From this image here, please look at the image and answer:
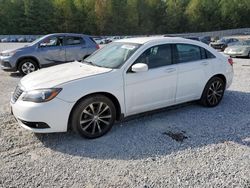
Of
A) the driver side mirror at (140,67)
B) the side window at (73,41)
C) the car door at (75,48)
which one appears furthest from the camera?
the side window at (73,41)

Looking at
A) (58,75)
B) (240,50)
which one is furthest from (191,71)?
(240,50)

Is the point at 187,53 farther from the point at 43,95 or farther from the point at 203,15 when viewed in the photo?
the point at 203,15

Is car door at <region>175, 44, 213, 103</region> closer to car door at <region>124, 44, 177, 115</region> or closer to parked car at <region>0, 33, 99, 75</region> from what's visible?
car door at <region>124, 44, 177, 115</region>

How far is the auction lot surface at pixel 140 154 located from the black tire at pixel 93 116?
0.46 feet

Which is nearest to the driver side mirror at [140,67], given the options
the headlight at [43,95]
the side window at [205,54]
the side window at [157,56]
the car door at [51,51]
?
the side window at [157,56]

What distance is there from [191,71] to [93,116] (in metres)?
2.15

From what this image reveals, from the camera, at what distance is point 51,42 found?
1019 cm

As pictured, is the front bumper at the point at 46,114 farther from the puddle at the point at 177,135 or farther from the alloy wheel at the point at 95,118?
the puddle at the point at 177,135

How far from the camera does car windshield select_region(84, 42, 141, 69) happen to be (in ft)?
15.7

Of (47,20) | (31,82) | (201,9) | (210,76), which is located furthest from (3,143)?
(201,9)

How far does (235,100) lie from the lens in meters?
6.39

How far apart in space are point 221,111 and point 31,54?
22.3ft

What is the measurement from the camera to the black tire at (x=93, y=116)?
13.8 ft

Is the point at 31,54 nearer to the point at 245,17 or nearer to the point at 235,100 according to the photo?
the point at 235,100
